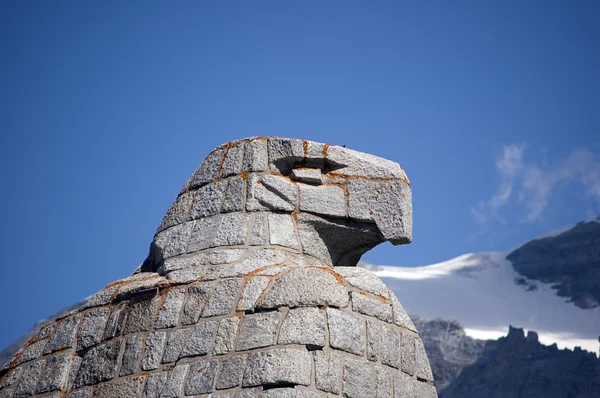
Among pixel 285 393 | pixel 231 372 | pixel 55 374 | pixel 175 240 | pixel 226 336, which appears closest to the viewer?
pixel 285 393

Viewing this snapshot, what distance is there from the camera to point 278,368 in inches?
216

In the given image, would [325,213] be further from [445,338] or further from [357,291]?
[445,338]

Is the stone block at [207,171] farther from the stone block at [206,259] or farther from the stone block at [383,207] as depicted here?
the stone block at [383,207]

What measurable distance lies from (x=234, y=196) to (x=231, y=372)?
152 cm

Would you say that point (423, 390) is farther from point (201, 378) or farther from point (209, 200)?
point (209, 200)

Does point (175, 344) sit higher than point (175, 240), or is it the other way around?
point (175, 240)

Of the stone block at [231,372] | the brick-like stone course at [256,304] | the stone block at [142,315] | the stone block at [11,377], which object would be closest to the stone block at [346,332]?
the brick-like stone course at [256,304]

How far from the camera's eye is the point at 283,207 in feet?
22.0

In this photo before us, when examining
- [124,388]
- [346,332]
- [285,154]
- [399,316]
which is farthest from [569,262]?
[124,388]

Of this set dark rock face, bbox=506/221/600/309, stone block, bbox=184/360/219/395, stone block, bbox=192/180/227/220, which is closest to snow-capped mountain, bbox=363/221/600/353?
dark rock face, bbox=506/221/600/309

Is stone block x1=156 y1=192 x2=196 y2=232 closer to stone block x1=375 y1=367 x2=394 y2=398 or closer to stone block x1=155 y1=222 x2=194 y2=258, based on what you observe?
stone block x1=155 y1=222 x2=194 y2=258

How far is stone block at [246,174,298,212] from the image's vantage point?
6.66 m

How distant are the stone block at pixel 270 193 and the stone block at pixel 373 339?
1088mm

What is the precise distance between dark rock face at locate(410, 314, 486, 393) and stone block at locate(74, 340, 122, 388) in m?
86.6
